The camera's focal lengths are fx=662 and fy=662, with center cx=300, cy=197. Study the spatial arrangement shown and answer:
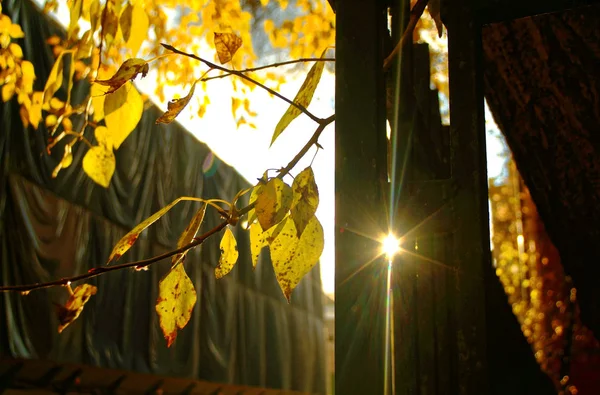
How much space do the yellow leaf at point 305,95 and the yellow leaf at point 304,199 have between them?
0.29ft

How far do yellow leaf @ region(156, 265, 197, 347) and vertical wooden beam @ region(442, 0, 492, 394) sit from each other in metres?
0.44

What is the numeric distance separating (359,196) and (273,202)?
0.13 metres

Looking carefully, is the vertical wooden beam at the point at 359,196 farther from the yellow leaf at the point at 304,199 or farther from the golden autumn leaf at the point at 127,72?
the golden autumn leaf at the point at 127,72

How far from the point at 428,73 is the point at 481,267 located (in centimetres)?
53

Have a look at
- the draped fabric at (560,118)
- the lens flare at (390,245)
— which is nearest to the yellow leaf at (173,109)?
the lens flare at (390,245)

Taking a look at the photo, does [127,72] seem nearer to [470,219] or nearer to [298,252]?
[298,252]

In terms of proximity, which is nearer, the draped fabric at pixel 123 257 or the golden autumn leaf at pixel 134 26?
the golden autumn leaf at pixel 134 26

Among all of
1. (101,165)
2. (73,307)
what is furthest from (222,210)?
(101,165)

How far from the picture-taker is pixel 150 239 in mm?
8875

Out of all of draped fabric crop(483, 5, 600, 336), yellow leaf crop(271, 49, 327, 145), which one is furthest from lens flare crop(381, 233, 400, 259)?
draped fabric crop(483, 5, 600, 336)

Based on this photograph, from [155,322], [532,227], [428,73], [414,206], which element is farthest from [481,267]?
[155,322]

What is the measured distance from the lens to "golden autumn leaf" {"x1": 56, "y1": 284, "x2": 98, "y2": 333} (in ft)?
3.69

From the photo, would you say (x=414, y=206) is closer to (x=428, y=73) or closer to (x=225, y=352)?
(x=428, y=73)

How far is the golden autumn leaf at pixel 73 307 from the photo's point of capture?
44.3 inches
